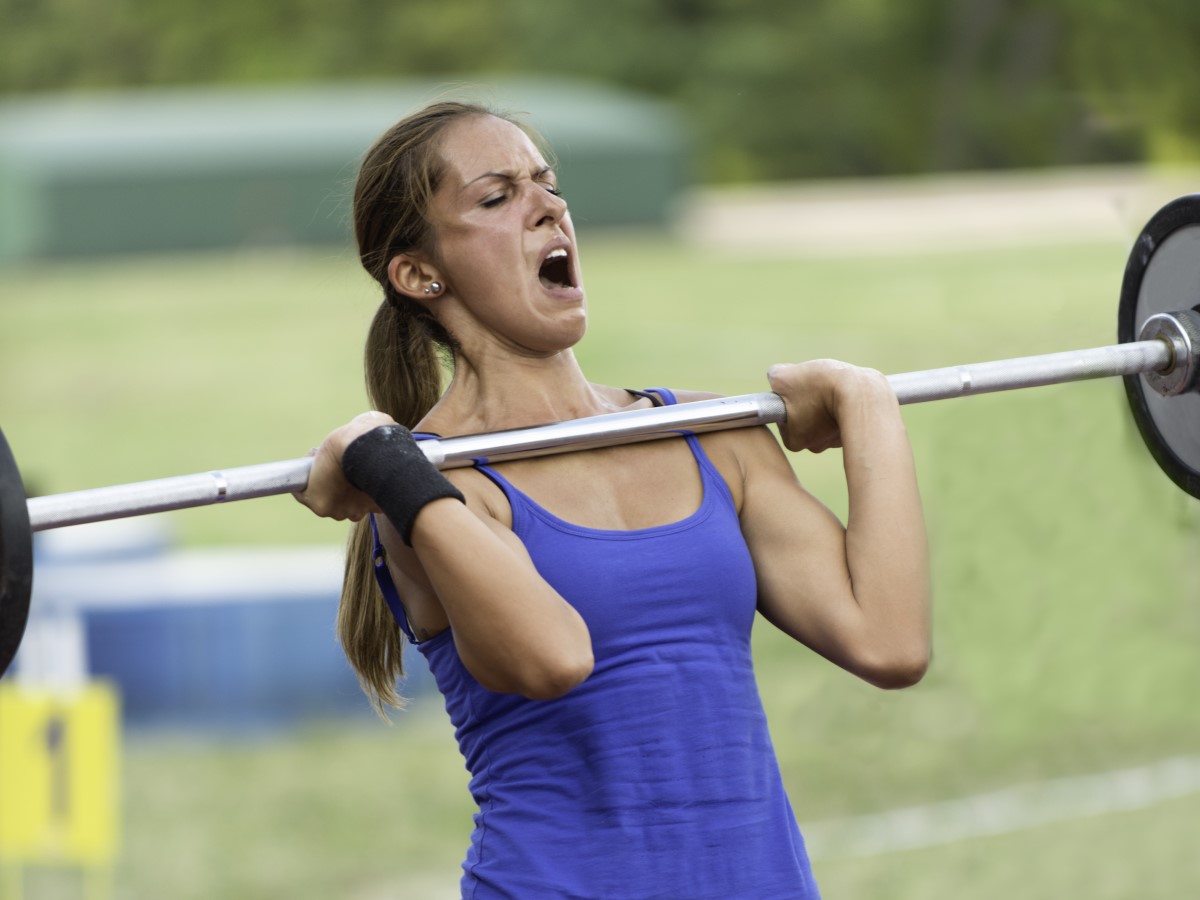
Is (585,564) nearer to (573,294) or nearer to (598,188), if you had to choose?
(573,294)

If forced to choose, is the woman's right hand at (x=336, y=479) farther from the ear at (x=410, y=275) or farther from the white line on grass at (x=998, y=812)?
the white line on grass at (x=998, y=812)

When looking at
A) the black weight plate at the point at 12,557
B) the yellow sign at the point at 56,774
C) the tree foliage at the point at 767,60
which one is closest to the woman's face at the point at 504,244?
the black weight plate at the point at 12,557

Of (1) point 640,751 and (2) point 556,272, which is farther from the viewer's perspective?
(2) point 556,272

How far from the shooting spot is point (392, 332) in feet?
7.25

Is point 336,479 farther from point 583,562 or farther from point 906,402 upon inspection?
point 906,402

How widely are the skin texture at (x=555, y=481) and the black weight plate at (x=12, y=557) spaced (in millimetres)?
293

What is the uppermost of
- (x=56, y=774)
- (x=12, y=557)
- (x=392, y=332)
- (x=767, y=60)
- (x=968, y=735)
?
(x=767, y=60)

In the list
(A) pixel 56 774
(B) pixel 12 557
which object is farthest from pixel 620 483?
(A) pixel 56 774

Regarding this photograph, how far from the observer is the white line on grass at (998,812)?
5.73m

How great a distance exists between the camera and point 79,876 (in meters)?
5.70

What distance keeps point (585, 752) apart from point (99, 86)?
4476 cm

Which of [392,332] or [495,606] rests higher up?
[392,332]

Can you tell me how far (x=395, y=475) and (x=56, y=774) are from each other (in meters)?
3.09

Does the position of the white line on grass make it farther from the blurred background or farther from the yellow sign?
the yellow sign
